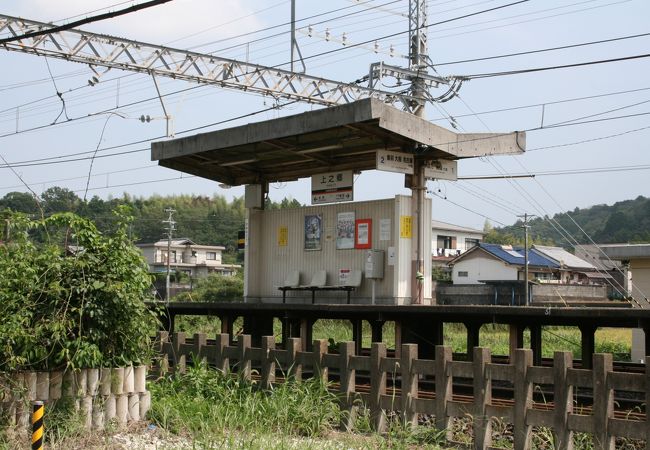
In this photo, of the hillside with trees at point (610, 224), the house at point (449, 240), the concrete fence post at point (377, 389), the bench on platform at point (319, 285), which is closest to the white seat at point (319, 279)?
the bench on platform at point (319, 285)

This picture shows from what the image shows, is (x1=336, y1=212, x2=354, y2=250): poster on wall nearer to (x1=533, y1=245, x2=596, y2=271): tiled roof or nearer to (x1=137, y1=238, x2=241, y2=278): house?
(x1=533, y1=245, x2=596, y2=271): tiled roof

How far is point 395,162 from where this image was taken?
16078mm

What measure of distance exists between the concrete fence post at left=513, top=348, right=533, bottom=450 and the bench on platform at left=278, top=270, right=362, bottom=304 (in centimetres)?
718

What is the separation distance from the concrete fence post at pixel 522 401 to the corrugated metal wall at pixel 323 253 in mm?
6559

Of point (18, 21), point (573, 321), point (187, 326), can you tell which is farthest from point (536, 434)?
point (187, 326)

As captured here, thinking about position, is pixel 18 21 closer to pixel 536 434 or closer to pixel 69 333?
pixel 69 333

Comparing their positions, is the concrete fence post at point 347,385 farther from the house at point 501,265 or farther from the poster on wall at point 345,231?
the house at point 501,265

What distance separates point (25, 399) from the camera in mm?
9844

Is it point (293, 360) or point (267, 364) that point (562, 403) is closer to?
point (293, 360)

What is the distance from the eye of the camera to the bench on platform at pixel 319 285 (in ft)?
55.2

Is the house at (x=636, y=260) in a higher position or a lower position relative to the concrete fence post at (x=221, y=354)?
higher

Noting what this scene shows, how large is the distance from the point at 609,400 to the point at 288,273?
10432 millimetres

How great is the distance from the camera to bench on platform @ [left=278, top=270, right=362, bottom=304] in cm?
1681

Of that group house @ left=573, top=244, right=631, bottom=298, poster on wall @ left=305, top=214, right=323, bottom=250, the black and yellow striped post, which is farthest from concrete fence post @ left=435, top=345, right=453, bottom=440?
poster on wall @ left=305, top=214, right=323, bottom=250
